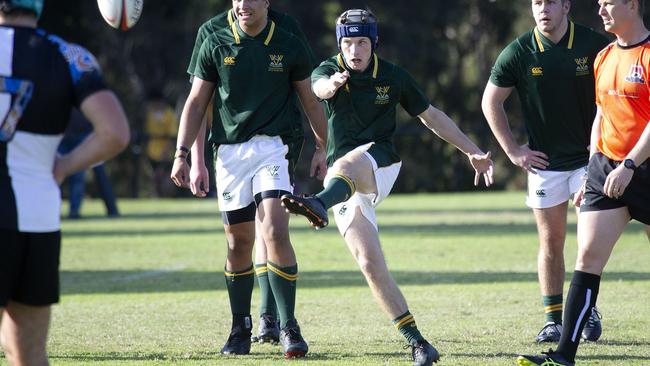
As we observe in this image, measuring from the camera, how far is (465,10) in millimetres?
39875

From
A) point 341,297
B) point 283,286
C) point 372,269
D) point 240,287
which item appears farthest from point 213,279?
point 372,269

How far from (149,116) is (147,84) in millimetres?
11387

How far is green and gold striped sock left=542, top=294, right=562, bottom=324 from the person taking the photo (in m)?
8.26

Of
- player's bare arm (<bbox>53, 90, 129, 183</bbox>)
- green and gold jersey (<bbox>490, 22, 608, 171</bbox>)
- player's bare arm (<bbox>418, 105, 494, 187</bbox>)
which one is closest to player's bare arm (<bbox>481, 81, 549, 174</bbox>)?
green and gold jersey (<bbox>490, 22, 608, 171</bbox>)

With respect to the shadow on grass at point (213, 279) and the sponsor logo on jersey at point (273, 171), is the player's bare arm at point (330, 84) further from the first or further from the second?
the shadow on grass at point (213, 279)

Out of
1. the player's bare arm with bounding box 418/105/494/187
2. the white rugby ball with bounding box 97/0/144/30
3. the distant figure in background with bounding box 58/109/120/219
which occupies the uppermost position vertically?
the white rugby ball with bounding box 97/0/144/30

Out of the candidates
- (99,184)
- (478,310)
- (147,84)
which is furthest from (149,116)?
(478,310)

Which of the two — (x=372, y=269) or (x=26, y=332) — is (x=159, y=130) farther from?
(x=26, y=332)

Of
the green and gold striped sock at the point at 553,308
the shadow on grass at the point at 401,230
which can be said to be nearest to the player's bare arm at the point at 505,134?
the green and gold striped sock at the point at 553,308

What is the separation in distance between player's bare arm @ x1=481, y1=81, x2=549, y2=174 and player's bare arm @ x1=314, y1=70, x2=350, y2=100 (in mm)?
1589

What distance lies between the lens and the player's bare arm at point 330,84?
694 cm

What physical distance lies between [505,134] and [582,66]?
71 centimetres

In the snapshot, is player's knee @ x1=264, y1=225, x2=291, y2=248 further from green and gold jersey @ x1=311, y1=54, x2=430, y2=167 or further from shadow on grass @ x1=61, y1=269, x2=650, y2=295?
shadow on grass @ x1=61, y1=269, x2=650, y2=295

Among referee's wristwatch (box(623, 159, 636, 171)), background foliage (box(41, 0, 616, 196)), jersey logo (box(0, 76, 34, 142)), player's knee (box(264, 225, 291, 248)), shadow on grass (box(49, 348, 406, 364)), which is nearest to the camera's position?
jersey logo (box(0, 76, 34, 142))
